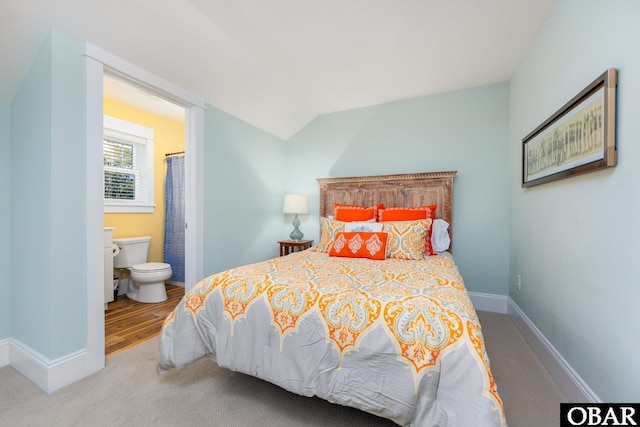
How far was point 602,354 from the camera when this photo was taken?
1.31 meters

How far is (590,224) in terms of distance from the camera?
145 centimetres

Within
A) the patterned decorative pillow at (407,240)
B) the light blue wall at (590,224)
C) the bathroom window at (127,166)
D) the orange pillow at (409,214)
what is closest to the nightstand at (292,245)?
the orange pillow at (409,214)

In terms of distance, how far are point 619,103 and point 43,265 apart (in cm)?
322

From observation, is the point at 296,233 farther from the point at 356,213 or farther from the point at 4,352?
the point at 4,352

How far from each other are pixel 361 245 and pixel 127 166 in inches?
131

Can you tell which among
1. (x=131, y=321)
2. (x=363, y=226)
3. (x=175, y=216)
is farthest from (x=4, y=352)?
(x=363, y=226)

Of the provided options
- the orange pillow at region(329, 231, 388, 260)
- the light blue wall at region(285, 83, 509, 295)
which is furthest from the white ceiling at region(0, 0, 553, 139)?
the orange pillow at region(329, 231, 388, 260)

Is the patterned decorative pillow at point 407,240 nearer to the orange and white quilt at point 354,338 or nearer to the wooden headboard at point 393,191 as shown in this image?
the orange and white quilt at point 354,338

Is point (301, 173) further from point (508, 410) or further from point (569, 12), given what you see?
point (508, 410)

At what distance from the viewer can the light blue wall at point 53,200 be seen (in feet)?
5.52

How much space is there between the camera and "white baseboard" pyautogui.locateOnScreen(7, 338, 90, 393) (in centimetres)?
165

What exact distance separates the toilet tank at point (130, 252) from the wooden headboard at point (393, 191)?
2.36 metres

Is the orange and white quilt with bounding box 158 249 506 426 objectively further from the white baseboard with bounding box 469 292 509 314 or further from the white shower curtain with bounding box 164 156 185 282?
the white shower curtain with bounding box 164 156 185 282

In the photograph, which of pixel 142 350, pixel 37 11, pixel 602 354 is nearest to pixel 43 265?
pixel 142 350
